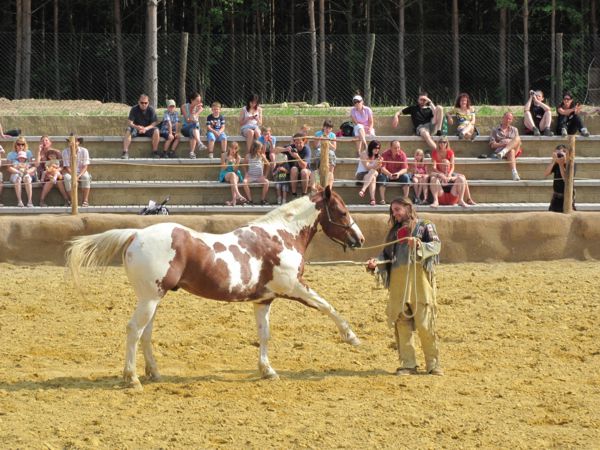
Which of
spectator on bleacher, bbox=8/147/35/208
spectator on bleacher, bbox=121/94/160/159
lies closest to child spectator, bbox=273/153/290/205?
spectator on bleacher, bbox=121/94/160/159

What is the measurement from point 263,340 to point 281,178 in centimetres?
802

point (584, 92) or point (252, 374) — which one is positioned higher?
point (584, 92)

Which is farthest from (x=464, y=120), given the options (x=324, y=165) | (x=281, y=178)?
(x=324, y=165)

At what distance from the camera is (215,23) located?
3562 centimetres

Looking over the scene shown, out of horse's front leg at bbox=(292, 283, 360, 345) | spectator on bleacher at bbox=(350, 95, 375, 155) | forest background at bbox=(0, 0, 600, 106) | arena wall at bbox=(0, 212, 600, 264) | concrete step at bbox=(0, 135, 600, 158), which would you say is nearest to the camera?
horse's front leg at bbox=(292, 283, 360, 345)

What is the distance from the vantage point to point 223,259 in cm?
966

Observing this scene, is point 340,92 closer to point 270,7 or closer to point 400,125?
point 270,7

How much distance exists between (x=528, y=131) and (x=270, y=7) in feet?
58.6

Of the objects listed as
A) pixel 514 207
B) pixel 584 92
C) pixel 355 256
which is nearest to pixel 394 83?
pixel 584 92

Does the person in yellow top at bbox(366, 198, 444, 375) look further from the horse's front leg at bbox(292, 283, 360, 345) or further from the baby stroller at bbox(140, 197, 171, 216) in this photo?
the baby stroller at bbox(140, 197, 171, 216)

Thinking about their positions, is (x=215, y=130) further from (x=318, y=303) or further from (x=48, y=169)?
(x=318, y=303)

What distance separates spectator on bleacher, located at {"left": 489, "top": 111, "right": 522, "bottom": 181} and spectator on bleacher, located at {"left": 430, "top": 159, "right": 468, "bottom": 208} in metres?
1.68

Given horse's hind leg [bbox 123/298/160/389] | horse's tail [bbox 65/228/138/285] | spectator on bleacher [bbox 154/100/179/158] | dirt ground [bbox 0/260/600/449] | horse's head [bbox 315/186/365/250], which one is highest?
spectator on bleacher [bbox 154/100/179/158]

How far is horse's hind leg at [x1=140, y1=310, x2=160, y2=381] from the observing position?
964 centimetres
